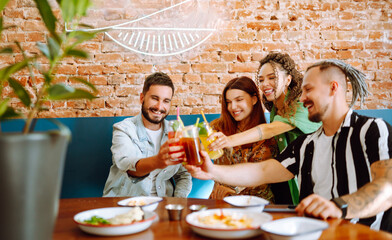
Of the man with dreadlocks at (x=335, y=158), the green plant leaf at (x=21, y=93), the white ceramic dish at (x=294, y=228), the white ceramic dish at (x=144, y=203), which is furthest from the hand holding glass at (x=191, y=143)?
the green plant leaf at (x=21, y=93)

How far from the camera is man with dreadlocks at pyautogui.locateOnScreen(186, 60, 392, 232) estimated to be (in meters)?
1.35

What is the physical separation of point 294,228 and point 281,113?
1.29m

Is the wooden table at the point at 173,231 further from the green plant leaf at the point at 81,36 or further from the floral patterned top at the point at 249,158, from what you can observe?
the floral patterned top at the point at 249,158

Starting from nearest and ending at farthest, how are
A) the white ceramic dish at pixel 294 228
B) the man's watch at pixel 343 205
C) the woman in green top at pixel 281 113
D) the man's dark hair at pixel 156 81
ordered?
1. the white ceramic dish at pixel 294 228
2. the man's watch at pixel 343 205
3. the woman in green top at pixel 281 113
4. the man's dark hair at pixel 156 81

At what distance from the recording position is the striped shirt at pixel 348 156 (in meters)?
1.40

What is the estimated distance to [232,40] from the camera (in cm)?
272

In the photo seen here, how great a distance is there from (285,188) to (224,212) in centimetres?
107

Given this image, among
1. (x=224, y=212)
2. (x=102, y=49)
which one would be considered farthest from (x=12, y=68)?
(x=102, y=49)

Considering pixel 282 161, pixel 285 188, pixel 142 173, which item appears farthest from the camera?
pixel 285 188

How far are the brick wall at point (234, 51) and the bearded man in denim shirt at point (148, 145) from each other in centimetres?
27

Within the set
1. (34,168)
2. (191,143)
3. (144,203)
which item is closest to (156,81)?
(191,143)

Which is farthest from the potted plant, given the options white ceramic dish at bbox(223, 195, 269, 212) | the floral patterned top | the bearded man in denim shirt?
the floral patterned top

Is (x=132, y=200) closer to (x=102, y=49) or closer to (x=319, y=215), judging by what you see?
(x=319, y=215)

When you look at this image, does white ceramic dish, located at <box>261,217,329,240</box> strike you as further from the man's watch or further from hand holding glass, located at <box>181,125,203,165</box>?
hand holding glass, located at <box>181,125,203,165</box>
